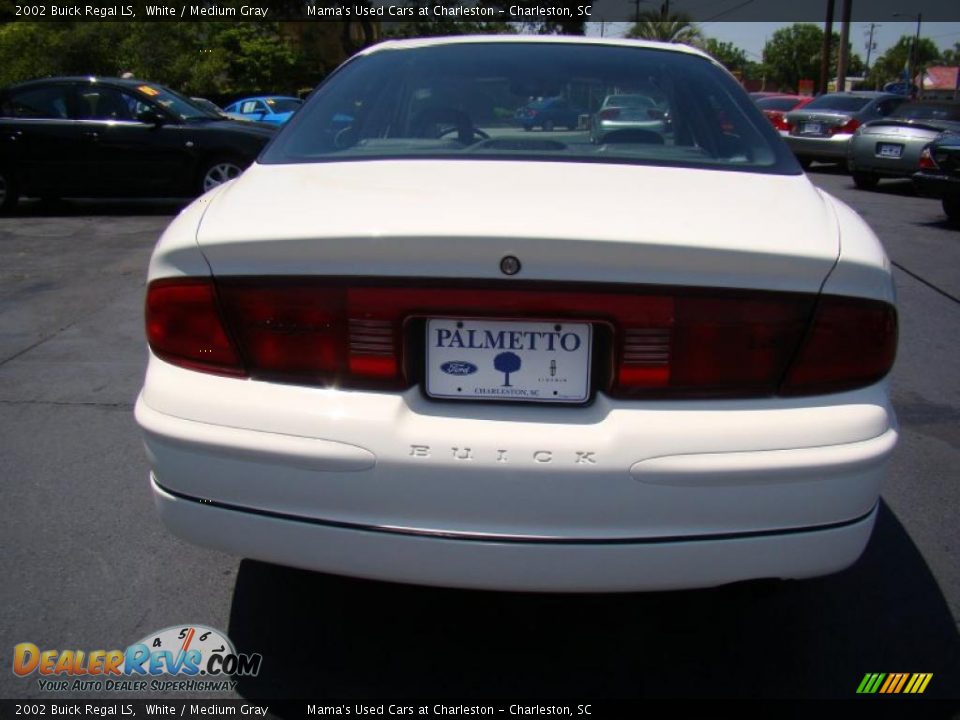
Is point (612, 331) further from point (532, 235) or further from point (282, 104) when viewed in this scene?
point (282, 104)

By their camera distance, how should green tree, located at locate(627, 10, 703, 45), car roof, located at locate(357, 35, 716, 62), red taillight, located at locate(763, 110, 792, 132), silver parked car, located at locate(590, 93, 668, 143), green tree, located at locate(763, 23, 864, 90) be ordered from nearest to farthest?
silver parked car, located at locate(590, 93, 668, 143) < car roof, located at locate(357, 35, 716, 62) < red taillight, located at locate(763, 110, 792, 132) < green tree, located at locate(627, 10, 703, 45) < green tree, located at locate(763, 23, 864, 90)

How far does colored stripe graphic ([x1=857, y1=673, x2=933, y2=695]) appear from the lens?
2.36 metres

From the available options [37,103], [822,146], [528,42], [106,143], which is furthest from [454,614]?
[822,146]

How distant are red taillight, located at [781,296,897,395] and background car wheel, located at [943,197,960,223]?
9.01 metres

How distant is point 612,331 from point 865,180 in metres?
13.2

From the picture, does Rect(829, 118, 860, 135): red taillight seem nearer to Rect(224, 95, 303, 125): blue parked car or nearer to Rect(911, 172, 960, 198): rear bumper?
Rect(911, 172, 960, 198): rear bumper

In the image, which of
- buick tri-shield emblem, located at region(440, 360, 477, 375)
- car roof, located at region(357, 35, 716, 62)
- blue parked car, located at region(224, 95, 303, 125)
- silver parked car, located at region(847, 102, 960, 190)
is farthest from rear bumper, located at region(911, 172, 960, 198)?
blue parked car, located at region(224, 95, 303, 125)

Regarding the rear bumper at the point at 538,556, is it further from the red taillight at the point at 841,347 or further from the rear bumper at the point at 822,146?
the rear bumper at the point at 822,146

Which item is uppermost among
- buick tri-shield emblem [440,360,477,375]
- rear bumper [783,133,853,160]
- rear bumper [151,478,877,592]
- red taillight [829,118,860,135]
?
buick tri-shield emblem [440,360,477,375]

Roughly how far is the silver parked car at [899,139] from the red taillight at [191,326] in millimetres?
12440

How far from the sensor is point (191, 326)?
210cm

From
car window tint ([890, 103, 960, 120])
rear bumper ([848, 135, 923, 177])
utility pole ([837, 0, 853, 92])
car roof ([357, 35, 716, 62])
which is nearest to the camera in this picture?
car roof ([357, 35, 716, 62])

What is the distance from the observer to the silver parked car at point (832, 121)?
15219 mm

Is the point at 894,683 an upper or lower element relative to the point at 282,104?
lower
